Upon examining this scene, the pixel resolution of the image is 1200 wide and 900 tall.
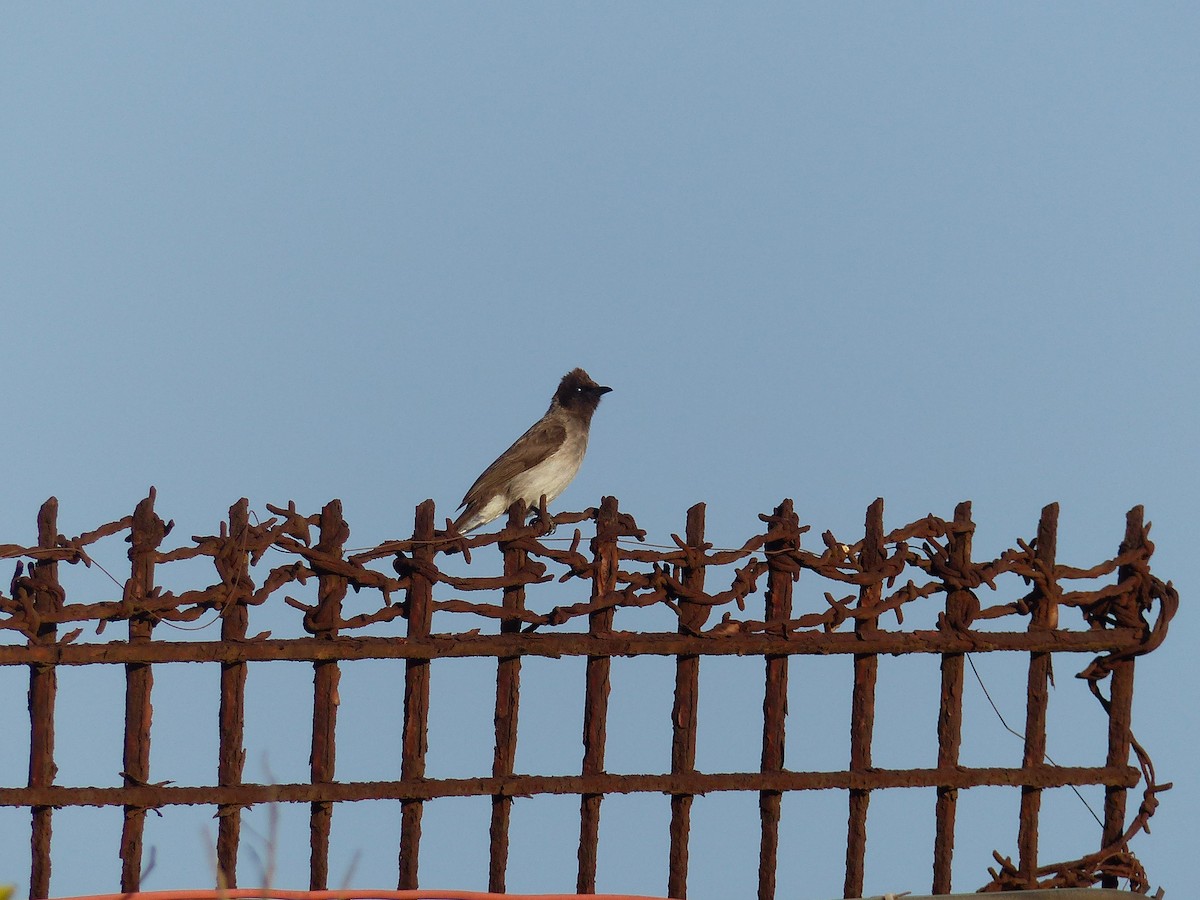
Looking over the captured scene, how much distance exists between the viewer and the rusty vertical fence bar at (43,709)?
21.2 ft

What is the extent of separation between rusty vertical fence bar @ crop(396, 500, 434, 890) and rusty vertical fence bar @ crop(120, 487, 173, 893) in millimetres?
1165

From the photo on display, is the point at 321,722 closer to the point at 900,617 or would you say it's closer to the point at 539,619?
the point at 539,619

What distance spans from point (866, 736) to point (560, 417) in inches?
195

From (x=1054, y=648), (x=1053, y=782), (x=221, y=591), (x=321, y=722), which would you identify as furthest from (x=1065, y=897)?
(x=221, y=591)

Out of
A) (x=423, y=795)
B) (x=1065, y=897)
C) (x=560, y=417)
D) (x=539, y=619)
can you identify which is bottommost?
(x=1065, y=897)

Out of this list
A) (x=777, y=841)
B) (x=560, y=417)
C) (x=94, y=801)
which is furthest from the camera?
A: (x=560, y=417)

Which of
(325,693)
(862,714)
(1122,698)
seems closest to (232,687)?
(325,693)

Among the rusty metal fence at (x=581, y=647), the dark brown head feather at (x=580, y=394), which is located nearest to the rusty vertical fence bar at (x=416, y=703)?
the rusty metal fence at (x=581, y=647)

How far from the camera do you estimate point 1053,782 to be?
7.50 m

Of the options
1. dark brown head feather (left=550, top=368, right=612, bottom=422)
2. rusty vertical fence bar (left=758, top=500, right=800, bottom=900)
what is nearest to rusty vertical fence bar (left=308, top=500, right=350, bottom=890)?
rusty vertical fence bar (left=758, top=500, right=800, bottom=900)

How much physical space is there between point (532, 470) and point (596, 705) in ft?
12.7

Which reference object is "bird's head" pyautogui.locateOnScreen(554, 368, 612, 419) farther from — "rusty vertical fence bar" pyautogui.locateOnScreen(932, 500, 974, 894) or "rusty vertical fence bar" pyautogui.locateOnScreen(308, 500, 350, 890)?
"rusty vertical fence bar" pyautogui.locateOnScreen(308, 500, 350, 890)

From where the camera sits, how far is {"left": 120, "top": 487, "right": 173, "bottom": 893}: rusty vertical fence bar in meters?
6.49

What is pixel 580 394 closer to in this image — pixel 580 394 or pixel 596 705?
pixel 580 394
